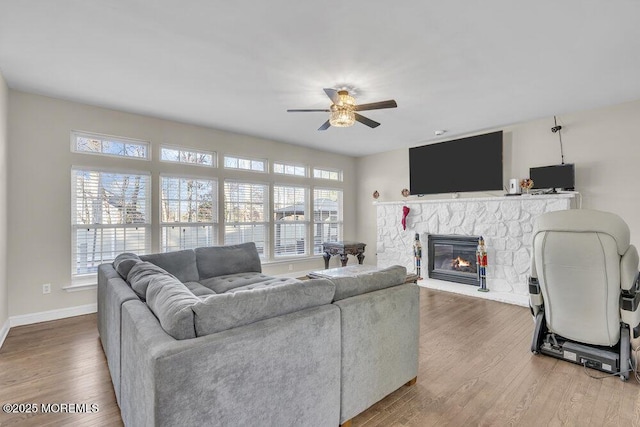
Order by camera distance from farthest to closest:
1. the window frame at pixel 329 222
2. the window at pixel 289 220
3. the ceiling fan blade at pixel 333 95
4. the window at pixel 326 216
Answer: the window at pixel 326 216 → the window frame at pixel 329 222 → the window at pixel 289 220 → the ceiling fan blade at pixel 333 95

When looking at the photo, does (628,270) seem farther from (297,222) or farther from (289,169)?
(289,169)

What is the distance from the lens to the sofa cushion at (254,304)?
1.39 metres

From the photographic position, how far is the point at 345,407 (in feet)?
5.96

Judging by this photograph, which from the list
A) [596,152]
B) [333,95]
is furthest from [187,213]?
[596,152]

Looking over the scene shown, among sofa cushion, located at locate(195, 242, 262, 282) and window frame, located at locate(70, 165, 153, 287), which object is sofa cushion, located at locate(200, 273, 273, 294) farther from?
window frame, located at locate(70, 165, 153, 287)

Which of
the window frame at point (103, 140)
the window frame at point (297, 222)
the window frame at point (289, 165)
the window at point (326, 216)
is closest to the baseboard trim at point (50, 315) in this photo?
the window frame at point (103, 140)

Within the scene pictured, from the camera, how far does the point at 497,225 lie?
482 centimetres

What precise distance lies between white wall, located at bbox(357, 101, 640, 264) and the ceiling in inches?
10.0

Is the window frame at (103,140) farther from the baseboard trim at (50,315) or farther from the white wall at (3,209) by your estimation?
the baseboard trim at (50,315)

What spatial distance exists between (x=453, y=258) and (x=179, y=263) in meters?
4.50

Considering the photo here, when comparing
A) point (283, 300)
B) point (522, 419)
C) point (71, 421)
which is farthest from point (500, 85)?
point (71, 421)

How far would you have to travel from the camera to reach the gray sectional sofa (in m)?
1.23

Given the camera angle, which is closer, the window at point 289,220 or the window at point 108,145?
the window at point 108,145

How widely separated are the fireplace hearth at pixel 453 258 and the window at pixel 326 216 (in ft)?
6.92
